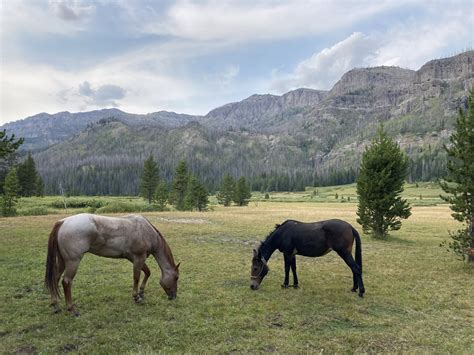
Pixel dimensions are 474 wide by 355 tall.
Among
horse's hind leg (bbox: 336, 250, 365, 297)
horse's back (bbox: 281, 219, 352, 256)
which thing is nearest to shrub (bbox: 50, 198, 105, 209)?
horse's back (bbox: 281, 219, 352, 256)

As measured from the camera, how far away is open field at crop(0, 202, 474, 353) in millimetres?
8297

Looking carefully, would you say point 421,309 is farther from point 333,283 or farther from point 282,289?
point 282,289

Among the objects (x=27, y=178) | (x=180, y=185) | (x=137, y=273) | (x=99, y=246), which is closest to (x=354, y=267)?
(x=137, y=273)

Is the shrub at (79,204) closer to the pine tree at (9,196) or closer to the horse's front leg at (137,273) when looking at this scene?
the pine tree at (9,196)

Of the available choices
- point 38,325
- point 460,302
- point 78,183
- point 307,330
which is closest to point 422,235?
point 460,302

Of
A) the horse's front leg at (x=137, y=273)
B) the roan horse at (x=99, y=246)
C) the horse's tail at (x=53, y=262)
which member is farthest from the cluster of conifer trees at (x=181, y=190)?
the horse's tail at (x=53, y=262)

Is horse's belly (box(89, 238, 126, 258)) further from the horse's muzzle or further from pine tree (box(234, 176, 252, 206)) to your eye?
pine tree (box(234, 176, 252, 206))

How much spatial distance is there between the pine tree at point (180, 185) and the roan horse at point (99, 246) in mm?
55709

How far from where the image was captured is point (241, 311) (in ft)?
34.4

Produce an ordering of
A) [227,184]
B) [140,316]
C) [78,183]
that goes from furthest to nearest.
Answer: [78,183] < [227,184] < [140,316]

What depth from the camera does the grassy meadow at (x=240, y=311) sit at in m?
8.29

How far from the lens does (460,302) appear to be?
11.9m

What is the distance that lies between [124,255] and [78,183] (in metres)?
206

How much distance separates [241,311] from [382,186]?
2164cm
